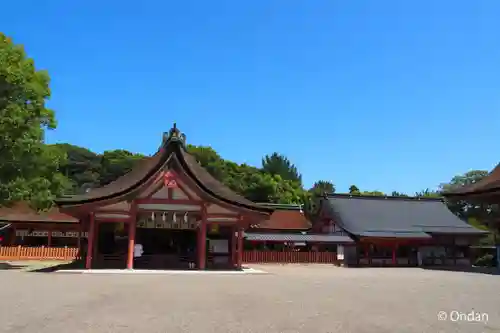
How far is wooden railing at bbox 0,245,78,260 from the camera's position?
28.7 m

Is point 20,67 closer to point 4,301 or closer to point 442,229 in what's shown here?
point 4,301

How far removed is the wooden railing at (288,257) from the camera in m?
31.2

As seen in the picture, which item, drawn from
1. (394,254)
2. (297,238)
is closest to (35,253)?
(297,238)

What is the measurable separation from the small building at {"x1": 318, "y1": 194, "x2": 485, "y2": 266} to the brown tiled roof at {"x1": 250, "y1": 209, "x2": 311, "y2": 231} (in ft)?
7.71

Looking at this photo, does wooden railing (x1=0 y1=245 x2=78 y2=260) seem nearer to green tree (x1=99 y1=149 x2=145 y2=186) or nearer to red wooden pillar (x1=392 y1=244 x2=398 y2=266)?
A: red wooden pillar (x1=392 y1=244 x2=398 y2=266)

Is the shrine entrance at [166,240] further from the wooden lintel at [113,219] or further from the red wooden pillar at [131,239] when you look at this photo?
the red wooden pillar at [131,239]

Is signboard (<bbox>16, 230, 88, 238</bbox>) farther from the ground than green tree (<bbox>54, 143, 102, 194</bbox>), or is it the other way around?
green tree (<bbox>54, 143, 102, 194</bbox>)

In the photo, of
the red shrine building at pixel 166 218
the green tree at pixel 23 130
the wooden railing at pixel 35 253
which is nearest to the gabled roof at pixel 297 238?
the red shrine building at pixel 166 218

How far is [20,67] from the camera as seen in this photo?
20.2 meters

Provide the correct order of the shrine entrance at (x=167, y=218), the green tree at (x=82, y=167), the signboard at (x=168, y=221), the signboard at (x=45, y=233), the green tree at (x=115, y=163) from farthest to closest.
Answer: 1. the green tree at (x=82, y=167)
2. the green tree at (x=115, y=163)
3. the signboard at (x=45, y=233)
4. the signboard at (x=168, y=221)
5. the shrine entrance at (x=167, y=218)

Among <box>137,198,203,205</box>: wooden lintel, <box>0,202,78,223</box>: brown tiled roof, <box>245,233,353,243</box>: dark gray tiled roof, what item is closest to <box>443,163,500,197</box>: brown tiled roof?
<box>245,233,353,243</box>: dark gray tiled roof

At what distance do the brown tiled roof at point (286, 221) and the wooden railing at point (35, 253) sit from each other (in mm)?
16393

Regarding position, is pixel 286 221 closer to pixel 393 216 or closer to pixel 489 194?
pixel 393 216

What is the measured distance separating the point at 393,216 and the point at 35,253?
1133 inches
